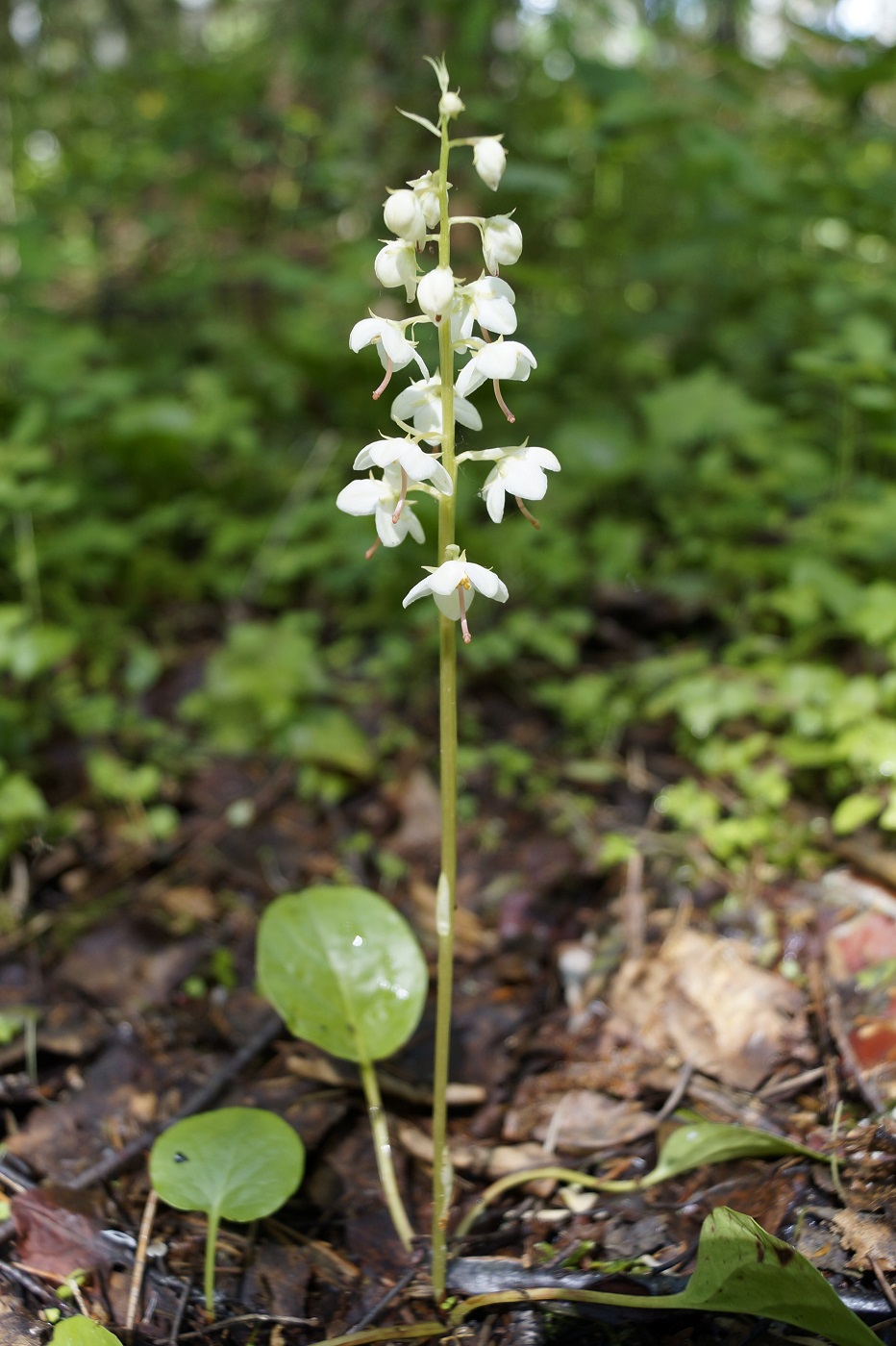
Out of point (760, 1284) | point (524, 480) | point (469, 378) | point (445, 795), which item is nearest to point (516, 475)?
point (524, 480)

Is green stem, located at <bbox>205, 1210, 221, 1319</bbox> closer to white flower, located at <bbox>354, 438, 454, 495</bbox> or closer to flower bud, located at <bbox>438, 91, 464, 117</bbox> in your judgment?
white flower, located at <bbox>354, 438, 454, 495</bbox>

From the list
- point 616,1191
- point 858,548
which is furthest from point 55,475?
point 616,1191

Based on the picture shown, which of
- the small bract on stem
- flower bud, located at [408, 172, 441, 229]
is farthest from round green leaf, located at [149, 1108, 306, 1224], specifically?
flower bud, located at [408, 172, 441, 229]

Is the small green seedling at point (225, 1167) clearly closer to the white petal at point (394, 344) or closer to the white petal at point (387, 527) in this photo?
the white petal at point (387, 527)

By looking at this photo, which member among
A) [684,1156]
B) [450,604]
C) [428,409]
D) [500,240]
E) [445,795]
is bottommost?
[684,1156]

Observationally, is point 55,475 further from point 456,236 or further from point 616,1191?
point 616,1191

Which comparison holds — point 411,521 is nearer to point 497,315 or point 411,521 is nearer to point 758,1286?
point 497,315
